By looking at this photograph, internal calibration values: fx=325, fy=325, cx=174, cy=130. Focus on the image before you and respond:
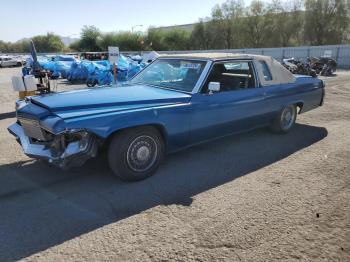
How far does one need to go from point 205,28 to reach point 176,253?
6030 cm

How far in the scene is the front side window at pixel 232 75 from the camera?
5168 millimetres

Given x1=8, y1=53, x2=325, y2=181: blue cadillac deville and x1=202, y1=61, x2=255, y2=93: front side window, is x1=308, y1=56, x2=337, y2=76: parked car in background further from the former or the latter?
x1=202, y1=61, x2=255, y2=93: front side window

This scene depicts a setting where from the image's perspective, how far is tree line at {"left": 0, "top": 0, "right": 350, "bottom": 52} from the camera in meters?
44.8

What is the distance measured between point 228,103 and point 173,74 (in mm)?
1003

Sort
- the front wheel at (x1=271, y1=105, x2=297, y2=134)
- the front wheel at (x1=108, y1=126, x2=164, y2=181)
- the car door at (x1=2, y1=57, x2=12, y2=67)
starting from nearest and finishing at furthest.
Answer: the front wheel at (x1=108, y1=126, x2=164, y2=181) < the front wheel at (x1=271, y1=105, x2=297, y2=134) < the car door at (x1=2, y1=57, x2=12, y2=67)

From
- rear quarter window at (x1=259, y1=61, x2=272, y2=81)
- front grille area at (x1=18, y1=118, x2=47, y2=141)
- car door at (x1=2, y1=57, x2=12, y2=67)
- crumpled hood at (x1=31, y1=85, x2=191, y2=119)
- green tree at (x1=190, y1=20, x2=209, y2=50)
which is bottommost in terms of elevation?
car door at (x1=2, y1=57, x2=12, y2=67)

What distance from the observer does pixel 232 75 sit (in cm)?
559

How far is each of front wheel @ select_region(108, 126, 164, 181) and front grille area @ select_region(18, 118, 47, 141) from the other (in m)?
0.83

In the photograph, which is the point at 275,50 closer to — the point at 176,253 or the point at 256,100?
the point at 256,100

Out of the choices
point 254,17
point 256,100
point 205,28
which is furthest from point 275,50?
point 256,100

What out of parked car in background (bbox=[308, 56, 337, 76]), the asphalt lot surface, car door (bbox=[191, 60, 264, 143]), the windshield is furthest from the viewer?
parked car in background (bbox=[308, 56, 337, 76])

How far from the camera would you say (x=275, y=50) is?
35375 millimetres

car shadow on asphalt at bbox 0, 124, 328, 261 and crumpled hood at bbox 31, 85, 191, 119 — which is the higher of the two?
crumpled hood at bbox 31, 85, 191, 119

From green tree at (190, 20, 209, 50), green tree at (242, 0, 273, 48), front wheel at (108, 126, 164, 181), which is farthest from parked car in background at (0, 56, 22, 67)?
front wheel at (108, 126, 164, 181)
